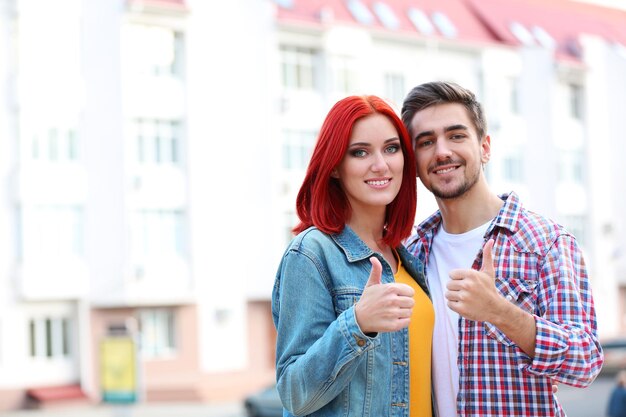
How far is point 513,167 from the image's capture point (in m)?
35.9

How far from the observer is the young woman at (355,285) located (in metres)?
2.85

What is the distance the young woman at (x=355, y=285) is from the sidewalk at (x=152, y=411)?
19.6 metres

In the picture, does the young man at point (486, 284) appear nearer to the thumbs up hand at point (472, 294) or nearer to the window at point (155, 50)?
the thumbs up hand at point (472, 294)

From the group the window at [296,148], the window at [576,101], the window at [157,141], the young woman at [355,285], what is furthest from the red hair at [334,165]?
the window at [576,101]

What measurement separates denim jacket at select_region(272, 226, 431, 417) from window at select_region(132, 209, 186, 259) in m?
24.2

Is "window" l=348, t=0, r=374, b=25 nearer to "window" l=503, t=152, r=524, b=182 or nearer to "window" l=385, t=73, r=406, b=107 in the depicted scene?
"window" l=385, t=73, r=406, b=107

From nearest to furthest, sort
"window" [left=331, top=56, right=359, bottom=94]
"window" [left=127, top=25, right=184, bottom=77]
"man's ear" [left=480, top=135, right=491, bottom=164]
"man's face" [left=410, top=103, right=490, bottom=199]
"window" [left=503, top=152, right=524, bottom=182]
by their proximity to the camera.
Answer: "man's face" [left=410, top=103, right=490, bottom=199] → "man's ear" [left=480, top=135, right=491, bottom=164] → "window" [left=127, top=25, right=184, bottom=77] → "window" [left=331, top=56, right=359, bottom=94] → "window" [left=503, top=152, right=524, bottom=182]

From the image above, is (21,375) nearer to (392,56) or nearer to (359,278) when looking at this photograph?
(392,56)

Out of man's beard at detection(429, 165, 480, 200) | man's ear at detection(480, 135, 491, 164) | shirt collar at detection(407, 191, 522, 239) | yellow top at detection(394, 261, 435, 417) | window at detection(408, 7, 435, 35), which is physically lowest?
yellow top at detection(394, 261, 435, 417)

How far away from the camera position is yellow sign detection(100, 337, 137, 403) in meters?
15.6

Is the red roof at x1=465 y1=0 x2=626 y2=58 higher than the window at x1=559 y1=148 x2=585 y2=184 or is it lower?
higher

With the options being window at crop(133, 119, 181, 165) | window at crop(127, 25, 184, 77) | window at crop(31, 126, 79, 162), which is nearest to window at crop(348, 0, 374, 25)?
window at crop(127, 25, 184, 77)

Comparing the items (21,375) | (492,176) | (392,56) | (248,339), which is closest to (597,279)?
(492,176)

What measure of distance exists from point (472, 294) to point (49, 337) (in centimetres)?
2485
